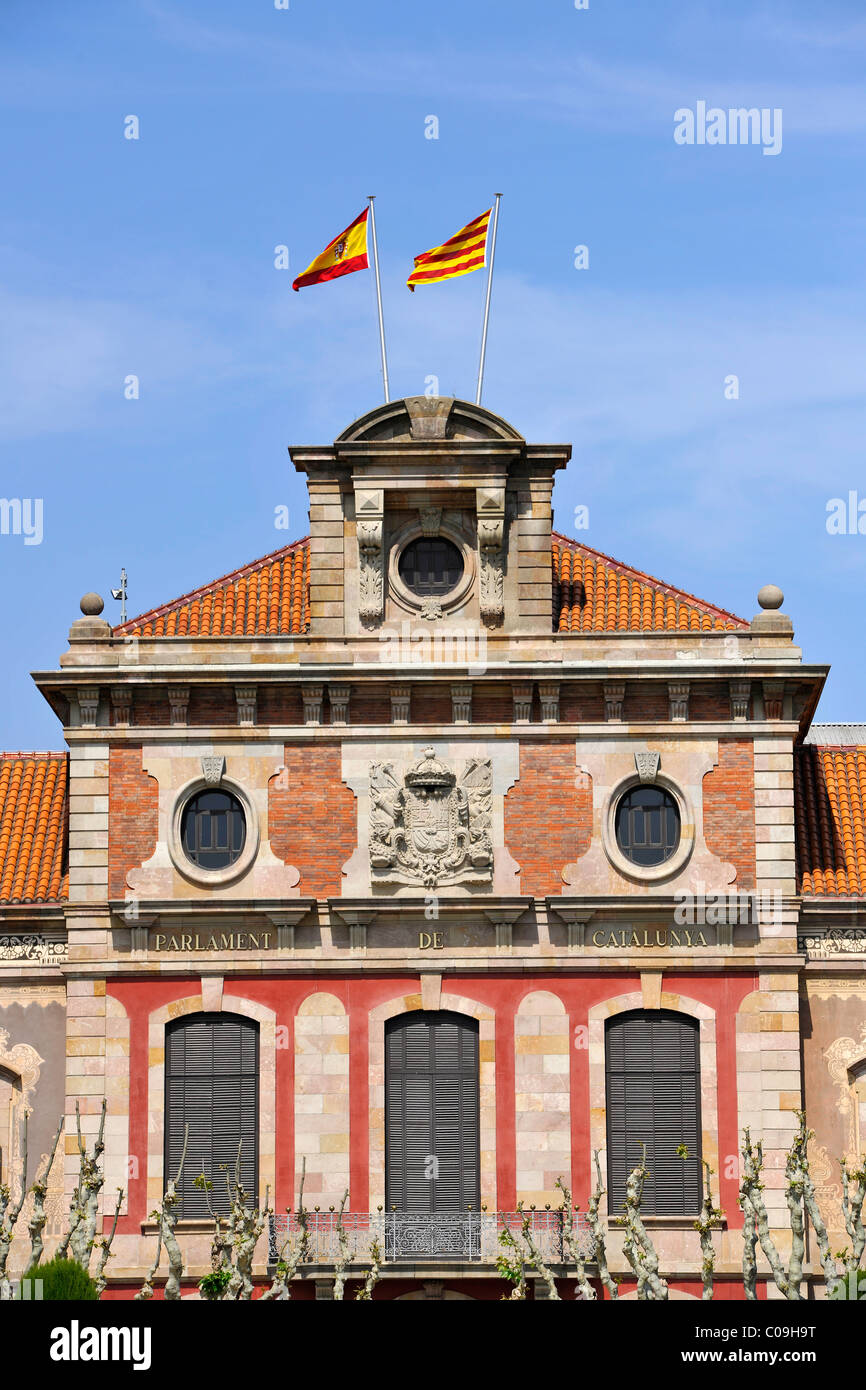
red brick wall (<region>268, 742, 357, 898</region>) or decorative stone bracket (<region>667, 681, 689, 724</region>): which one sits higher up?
decorative stone bracket (<region>667, 681, 689, 724</region>)

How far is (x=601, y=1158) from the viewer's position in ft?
131

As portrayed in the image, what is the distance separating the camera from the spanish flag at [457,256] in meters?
43.1

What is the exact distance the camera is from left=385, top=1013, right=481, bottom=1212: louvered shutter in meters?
40.2

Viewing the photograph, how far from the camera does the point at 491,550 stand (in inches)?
1655

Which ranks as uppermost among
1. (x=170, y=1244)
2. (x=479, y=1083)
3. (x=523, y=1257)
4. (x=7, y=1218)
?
(x=479, y=1083)

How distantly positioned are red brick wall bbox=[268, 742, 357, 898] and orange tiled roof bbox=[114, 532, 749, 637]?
252 cm

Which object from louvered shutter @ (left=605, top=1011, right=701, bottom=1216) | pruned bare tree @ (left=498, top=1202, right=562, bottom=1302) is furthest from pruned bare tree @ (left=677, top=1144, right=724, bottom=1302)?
pruned bare tree @ (left=498, top=1202, right=562, bottom=1302)

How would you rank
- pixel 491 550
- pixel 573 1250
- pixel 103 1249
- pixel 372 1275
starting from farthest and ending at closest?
1. pixel 491 550
2. pixel 573 1250
3. pixel 372 1275
4. pixel 103 1249

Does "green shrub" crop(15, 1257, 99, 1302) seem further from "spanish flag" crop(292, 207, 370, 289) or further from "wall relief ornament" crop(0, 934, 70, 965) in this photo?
"spanish flag" crop(292, 207, 370, 289)

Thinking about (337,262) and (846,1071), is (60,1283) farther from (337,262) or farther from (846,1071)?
(337,262)

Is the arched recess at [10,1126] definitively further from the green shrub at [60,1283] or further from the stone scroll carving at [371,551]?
the stone scroll carving at [371,551]

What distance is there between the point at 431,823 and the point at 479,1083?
4626 mm

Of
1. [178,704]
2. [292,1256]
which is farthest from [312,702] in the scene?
[292,1256]

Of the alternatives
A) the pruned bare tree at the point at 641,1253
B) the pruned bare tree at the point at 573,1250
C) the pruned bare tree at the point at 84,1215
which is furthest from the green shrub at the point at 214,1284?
the pruned bare tree at the point at 641,1253
